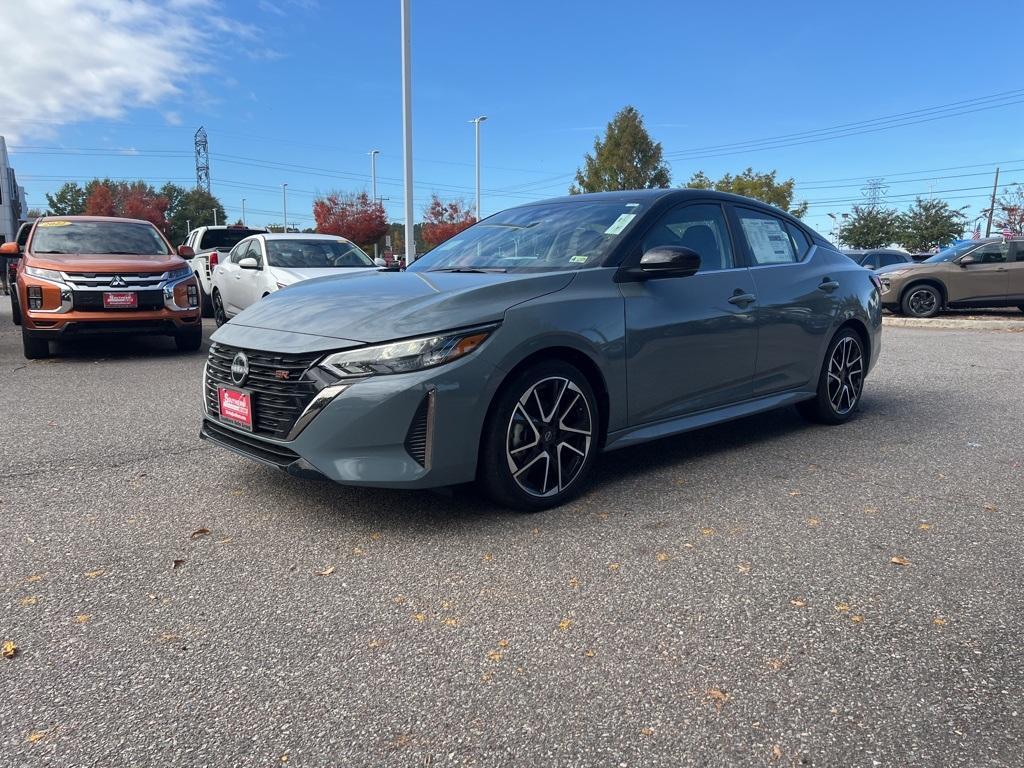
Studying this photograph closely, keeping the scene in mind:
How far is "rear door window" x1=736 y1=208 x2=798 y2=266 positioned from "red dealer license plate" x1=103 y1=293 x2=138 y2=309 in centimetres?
662

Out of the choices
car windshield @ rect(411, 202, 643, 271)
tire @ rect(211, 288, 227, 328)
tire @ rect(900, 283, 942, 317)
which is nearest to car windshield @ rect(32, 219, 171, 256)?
tire @ rect(211, 288, 227, 328)

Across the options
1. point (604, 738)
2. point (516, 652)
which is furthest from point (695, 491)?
point (604, 738)

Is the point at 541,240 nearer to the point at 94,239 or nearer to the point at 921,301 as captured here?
the point at 94,239

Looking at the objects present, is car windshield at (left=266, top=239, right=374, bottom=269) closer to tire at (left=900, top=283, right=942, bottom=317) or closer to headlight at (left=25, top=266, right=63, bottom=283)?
headlight at (left=25, top=266, right=63, bottom=283)

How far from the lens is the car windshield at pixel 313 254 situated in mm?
10969

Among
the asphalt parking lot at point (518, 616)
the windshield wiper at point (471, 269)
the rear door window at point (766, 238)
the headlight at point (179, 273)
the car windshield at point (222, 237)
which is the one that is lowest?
the asphalt parking lot at point (518, 616)

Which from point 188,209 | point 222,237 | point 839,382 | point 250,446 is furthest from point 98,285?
point 188,209

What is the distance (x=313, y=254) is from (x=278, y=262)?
55 cm

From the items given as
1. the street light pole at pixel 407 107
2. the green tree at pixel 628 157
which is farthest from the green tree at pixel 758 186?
the street light pole at pixel 407 107

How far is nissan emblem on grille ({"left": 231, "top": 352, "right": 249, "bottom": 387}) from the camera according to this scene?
3633 millimetres

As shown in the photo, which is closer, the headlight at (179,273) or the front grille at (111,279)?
the front grille at (111,279)

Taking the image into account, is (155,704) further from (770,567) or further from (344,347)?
(770,567)

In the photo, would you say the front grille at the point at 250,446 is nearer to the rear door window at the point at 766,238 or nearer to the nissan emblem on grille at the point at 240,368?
the nissan emblem on grille at the point at 240,368

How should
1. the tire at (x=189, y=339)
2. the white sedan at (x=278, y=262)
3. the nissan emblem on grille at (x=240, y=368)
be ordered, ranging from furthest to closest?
1. the white sedan at (x=278, y=262)
2. the tire at (x=189, y=339)
3. the nissan emblem on grille at (x=240, y=368)
